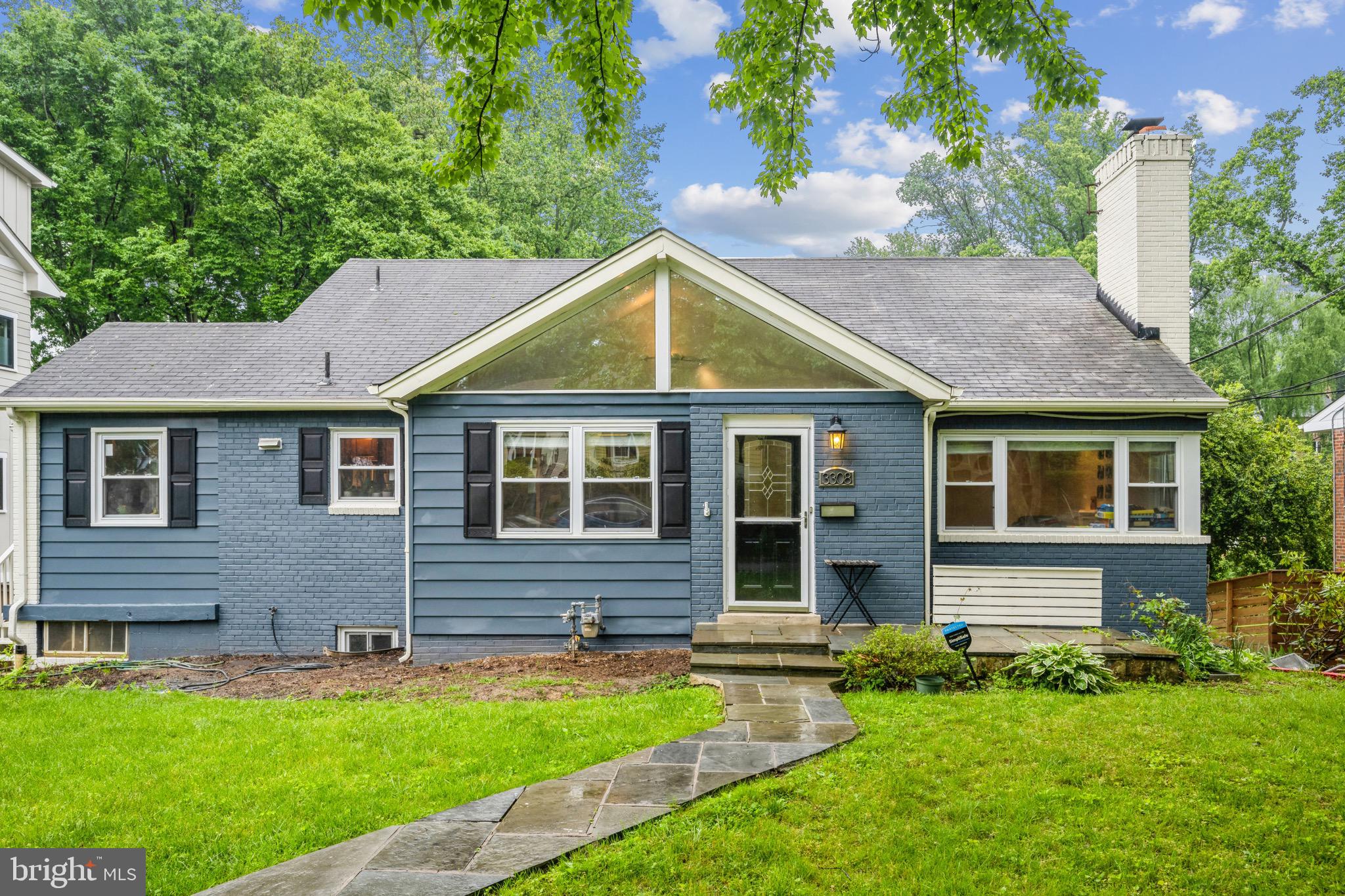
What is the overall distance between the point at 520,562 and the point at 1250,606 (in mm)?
9077

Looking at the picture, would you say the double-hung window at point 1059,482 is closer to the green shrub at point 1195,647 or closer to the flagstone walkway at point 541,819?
the green shrub at point 1195,647

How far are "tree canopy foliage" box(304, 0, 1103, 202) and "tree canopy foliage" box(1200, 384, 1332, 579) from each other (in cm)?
831

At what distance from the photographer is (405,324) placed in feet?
33.2

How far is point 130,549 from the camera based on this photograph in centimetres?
866

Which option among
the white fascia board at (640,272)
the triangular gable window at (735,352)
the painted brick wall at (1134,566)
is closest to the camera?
the white fascia board at (640,272)

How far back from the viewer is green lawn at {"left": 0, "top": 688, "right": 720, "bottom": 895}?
135 inches

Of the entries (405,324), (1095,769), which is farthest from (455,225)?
(1095,769)

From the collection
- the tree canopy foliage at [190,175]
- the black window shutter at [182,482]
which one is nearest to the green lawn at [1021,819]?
the black window shutter at [182,482]

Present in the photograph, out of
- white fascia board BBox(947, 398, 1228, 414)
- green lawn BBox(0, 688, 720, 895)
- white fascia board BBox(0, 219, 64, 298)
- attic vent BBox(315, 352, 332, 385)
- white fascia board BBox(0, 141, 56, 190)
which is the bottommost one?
green lawn BBox(0, 688, 720, 895)

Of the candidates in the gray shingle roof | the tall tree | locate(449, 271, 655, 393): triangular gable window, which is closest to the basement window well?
the gray shingle roof

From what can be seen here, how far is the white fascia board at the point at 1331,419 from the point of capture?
12.7 m

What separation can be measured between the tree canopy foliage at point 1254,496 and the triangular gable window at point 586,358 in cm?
865

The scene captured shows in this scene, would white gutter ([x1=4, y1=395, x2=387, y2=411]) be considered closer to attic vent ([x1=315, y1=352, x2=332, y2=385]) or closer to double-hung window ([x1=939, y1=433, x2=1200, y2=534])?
attic vent ([x1=315, y1=352, x2=332, y2=385])

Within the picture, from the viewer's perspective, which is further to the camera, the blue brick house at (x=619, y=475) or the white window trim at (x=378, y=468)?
the white window trim at (x=378, y=468)
